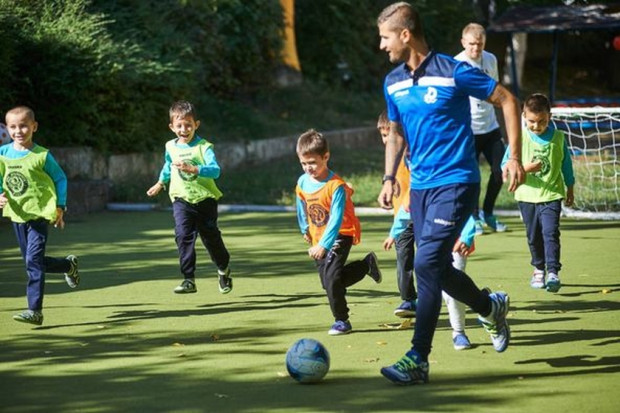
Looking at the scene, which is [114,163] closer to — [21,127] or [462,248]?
[21,127]

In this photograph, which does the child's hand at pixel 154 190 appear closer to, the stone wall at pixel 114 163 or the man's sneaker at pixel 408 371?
the man's sneaker at pixel 408 371

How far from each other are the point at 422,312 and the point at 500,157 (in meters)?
7.20

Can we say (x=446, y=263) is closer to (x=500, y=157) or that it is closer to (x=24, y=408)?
(x=24, y=408)

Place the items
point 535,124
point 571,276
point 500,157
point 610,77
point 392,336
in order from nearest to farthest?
1. point 392,336
2. point 535,124
3. point 571,276
4. point 500,157
5. point 610,77

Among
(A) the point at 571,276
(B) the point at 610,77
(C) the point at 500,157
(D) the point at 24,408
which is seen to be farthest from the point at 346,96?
(D) the point at 24,408

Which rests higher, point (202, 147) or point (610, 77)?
point (610, 77)

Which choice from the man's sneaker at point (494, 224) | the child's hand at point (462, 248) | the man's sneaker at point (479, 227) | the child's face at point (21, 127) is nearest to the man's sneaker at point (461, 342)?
the child's hand at point (462, 248)

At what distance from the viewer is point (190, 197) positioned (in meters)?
10.0

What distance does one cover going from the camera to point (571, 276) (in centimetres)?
1048

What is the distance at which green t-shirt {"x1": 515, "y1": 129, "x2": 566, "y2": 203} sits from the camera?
9.91 m

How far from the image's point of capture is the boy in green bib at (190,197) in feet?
32.6

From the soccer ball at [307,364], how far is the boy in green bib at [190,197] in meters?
3.44

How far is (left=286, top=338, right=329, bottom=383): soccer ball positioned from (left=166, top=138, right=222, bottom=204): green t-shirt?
362cm

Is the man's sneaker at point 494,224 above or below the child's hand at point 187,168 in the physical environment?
below
